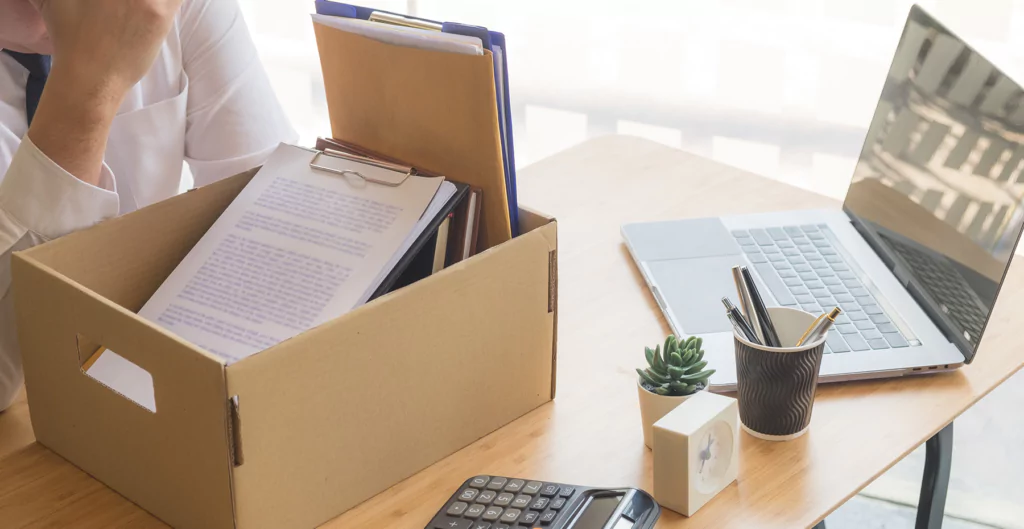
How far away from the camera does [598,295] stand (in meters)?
1.19

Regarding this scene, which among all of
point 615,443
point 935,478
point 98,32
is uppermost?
point 98,32

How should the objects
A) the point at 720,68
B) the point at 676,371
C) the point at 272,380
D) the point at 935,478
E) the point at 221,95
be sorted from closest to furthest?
1. the point at 272,380
2. the point at 676,371
3. the point at 935,478
4. the point at 221,95
5. the point at 720,68

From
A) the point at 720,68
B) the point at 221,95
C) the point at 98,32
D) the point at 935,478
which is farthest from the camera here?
the point at 720,68

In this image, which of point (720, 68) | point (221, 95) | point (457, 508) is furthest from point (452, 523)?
point (720, 68)

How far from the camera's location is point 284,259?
93 cm

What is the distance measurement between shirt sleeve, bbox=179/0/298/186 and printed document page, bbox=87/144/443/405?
430 millimetres

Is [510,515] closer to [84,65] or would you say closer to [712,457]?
[712,457]

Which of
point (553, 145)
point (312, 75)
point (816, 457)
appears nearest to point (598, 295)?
point (816, 457)

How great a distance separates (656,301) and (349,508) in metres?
0.46

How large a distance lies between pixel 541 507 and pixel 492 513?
39mm

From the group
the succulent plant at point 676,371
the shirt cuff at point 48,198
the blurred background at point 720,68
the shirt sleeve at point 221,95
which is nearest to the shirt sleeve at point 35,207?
the shirt cuff at point 48,198

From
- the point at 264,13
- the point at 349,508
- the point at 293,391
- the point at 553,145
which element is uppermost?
the point at 293,391

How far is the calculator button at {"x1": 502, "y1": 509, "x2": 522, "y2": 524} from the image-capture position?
0.80 metres

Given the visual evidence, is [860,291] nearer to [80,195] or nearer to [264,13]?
[80,195]
